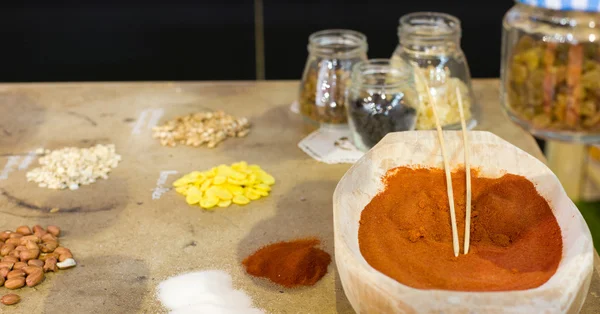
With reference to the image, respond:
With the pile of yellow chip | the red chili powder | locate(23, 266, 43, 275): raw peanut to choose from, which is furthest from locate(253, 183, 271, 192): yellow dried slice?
locate(23, 266, 43, 275): raw peanut

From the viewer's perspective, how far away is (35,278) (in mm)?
1188

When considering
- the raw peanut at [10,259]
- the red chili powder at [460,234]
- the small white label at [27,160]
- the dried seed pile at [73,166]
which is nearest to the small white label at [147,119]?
the dried seed pile at [73,166]

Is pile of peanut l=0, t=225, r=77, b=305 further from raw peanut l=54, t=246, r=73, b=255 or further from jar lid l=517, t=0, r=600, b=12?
jar lid l=517, t=0, r=600, b=12

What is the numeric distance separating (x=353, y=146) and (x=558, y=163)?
1.47 metres

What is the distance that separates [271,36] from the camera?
2.84 metres

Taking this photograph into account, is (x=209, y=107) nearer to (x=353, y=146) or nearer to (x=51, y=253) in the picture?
(x=353, y=146)

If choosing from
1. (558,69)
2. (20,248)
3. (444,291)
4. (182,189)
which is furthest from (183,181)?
(558,69)

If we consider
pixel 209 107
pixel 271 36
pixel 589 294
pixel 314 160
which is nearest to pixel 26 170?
pixel 209 107

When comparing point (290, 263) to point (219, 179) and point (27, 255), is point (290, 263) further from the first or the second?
point (27, 255)

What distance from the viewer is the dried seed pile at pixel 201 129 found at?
5.70 feet

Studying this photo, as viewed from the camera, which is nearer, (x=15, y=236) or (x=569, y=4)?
(x=569, y=4)

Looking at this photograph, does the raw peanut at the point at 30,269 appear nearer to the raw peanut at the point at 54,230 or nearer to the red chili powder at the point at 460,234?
the raw peanut at the point at 54,230

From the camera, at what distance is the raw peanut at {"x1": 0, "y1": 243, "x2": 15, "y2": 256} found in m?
1.27

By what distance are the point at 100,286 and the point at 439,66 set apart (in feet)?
3.09
